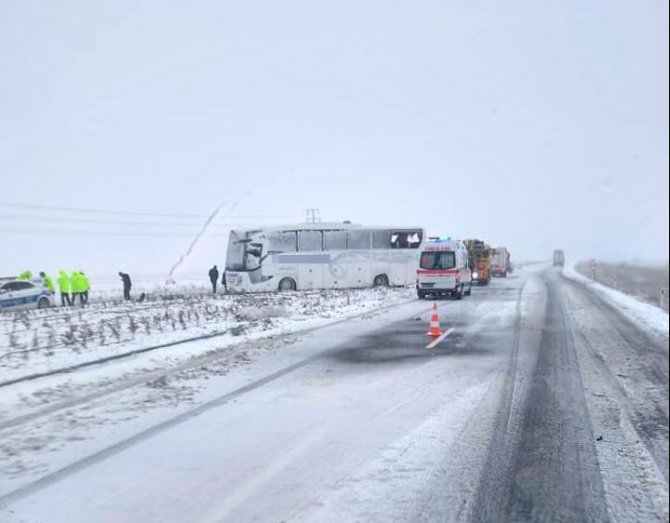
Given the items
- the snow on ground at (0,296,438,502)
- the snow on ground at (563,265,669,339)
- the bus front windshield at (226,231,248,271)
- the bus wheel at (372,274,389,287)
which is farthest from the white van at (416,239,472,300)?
the snow on ground at (0,296,438,502)

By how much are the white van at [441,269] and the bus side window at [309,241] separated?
5.03 meters

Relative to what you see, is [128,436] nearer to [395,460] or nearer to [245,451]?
[245,451]

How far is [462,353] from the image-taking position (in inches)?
478

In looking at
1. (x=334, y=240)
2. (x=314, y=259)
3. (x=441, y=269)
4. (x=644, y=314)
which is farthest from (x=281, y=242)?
(x=644, y=314)

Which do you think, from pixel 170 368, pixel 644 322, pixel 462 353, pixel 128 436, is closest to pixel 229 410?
pixel 128 436

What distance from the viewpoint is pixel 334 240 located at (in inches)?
1113

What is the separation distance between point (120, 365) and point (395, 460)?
6823 mm

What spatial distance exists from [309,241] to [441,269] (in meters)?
6.61

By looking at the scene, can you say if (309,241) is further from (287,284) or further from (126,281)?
(126,281)

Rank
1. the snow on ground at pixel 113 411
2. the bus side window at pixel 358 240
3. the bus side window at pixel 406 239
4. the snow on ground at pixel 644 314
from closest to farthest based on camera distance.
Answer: the snow on ground at pixel 113 411, the snow on ground at pixel 644 314, the bus side window at pixel 358 240, the bus side window at pixel 406 239

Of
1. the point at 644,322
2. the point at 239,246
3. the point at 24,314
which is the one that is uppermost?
the point at 239,246

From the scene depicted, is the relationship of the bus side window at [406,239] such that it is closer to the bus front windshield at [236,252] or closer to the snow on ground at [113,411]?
the bus front windshield at [236,252]

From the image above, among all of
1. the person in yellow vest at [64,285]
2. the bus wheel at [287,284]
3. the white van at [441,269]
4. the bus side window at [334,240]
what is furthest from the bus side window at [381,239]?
the person in yellow vest at [64,285]

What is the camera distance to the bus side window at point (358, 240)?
92.6ft
